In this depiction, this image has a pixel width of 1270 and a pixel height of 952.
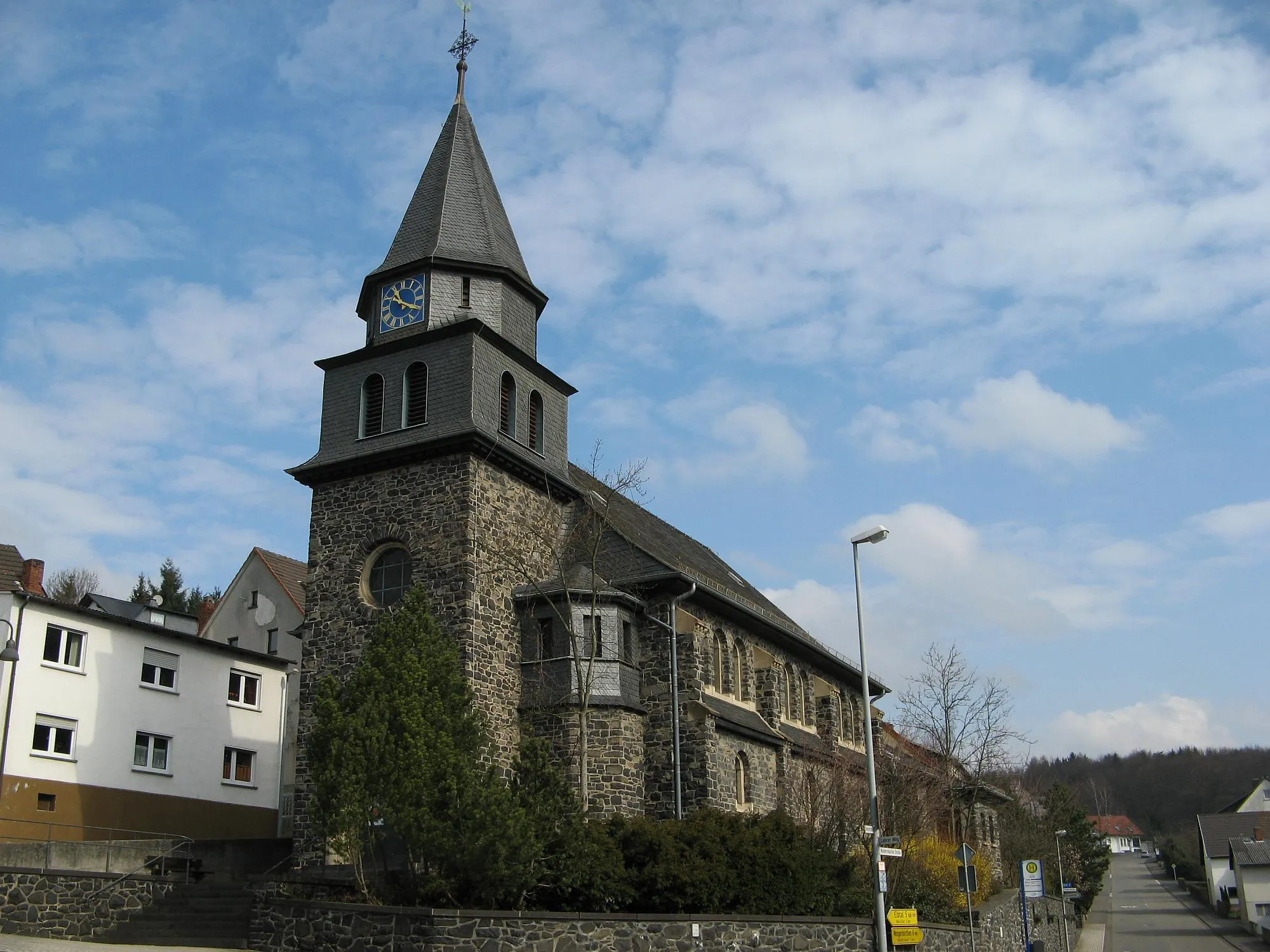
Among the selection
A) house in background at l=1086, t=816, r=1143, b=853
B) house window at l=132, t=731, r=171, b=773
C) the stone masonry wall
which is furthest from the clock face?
house in background at l=1086, t=816, r=1143, b=853

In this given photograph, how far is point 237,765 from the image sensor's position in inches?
1361

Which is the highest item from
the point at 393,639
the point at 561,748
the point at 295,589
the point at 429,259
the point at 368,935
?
the point at 429,259

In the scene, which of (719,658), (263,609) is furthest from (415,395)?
(263,609)

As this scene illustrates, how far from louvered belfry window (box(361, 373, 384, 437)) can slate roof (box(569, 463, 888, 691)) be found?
523 centimetres

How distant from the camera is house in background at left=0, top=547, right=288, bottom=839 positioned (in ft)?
91.8

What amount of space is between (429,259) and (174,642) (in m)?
12.8

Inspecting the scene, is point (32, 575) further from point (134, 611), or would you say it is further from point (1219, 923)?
point (1219, 923)

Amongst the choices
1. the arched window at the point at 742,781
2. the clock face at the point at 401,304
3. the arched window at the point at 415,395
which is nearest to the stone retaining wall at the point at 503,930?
the arched window at the point at 742,781

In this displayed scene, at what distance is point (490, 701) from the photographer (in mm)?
25797

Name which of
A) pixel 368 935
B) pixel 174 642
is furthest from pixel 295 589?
pixel 368 935

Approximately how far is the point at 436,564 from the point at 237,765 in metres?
12.4

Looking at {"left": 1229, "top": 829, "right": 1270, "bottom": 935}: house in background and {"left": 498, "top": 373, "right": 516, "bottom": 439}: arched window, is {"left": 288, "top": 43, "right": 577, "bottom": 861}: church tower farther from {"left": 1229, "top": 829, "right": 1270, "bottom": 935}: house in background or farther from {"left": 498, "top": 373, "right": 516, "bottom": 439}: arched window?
{"left": 1229, "top": 829, "right": 1270, "bottom": 935}: house in background

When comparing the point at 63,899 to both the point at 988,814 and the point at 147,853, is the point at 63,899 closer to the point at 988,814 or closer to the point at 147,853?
the point at 147,853

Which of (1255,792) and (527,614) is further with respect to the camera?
(1255,792)
